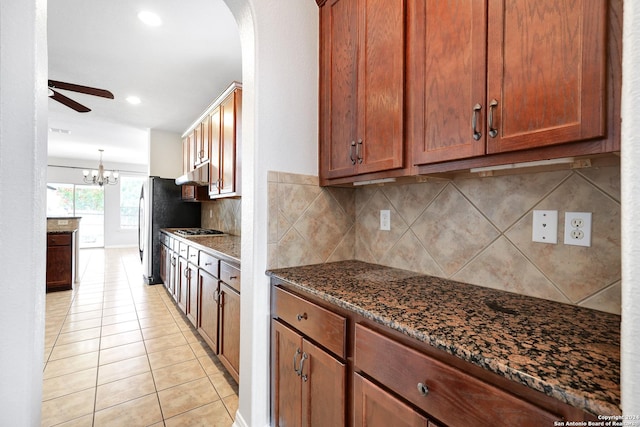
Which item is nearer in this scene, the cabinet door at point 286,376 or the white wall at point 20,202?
the white wall at point 20,202

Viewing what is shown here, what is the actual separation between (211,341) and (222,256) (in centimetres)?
80

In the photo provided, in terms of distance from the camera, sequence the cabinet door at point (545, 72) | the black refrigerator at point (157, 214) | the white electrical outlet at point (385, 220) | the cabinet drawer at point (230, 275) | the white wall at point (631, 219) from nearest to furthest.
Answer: the white wall at point (631, 219) < the cabinet door at point (545, 72) < the white electrical outlet at point (385, 220) < the cabinet drawer at point (230, 275) < the black refrigerator at point (157, 214)

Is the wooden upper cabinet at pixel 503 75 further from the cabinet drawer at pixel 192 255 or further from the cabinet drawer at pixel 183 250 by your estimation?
the cabinet drawer at pixel 183 250

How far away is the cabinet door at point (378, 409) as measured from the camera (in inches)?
30.3

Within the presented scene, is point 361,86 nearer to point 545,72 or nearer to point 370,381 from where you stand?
point 545,72

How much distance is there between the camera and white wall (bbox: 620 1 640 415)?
0.41 meters

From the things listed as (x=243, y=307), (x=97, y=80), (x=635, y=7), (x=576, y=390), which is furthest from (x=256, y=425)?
(x=97, y=80)

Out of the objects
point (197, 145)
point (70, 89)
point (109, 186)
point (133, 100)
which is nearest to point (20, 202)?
point (70, 89)

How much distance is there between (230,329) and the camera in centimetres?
190

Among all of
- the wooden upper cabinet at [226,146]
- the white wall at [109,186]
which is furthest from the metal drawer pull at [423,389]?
the white wall at [109,186]

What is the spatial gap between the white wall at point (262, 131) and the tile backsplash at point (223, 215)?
198cm

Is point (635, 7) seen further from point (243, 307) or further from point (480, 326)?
point (243, 307)

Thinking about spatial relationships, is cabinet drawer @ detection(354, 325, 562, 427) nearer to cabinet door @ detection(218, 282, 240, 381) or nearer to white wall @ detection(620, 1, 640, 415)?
white wall @ detection(620, 1, 640, 415)

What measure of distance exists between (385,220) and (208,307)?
164cm
